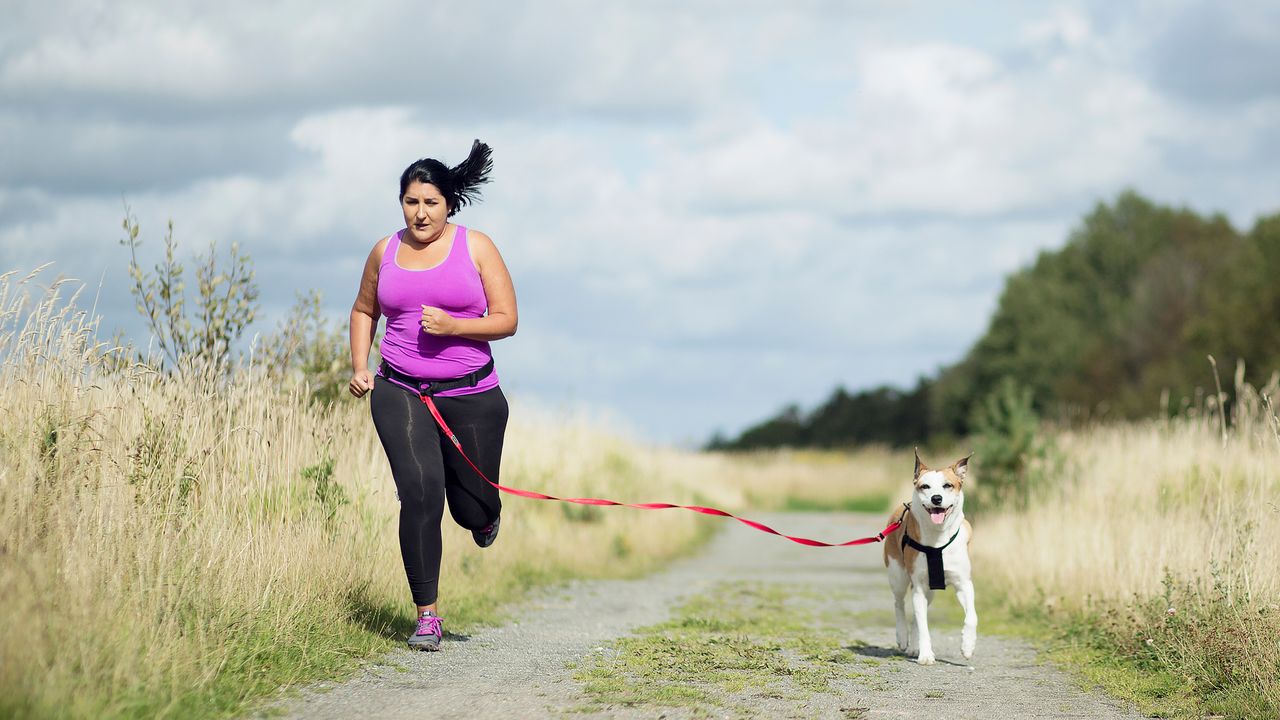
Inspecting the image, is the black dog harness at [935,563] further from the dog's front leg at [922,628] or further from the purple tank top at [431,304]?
the purple tank top at [431,304]

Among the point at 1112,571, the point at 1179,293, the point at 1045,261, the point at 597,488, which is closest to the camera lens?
the point at 1112,571

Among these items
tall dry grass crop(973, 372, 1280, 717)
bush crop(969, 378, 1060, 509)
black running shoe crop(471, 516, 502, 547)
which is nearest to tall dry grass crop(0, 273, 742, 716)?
black running shoe crop(471, 516, 502, 547)

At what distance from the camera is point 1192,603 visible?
8320 mm

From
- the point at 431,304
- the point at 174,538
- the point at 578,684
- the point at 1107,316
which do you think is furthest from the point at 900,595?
the point at 1107,316

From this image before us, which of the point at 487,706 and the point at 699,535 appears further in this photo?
the point at 699,535

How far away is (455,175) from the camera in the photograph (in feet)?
25.0

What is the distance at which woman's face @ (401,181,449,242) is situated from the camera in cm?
734

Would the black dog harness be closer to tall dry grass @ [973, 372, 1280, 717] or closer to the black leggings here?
tall dry grass @ [973, 372, 1280, 717]

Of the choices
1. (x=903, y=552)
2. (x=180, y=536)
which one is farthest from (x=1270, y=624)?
(x=180, y=536)

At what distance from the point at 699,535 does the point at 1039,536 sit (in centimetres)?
1172

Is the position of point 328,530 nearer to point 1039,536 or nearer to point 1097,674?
point 1097,674

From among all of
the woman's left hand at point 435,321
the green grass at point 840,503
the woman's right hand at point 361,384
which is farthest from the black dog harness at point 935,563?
the green grass at point 840,503

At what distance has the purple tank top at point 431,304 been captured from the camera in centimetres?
723

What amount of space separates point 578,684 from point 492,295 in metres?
2.25
